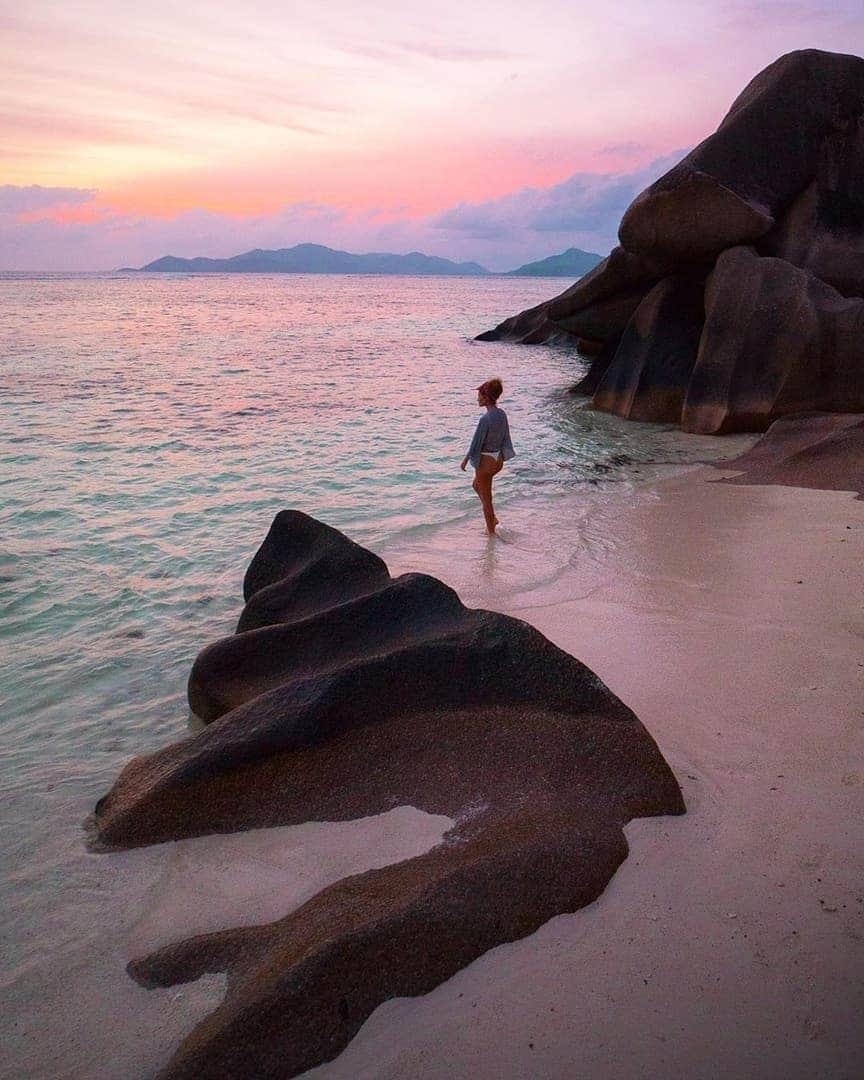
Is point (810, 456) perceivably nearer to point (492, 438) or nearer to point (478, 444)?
point (492, 438)

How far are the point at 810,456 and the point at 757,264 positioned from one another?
12.6 ft

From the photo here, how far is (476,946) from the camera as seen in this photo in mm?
2814

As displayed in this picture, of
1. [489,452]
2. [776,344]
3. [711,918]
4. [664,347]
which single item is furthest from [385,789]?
[664,347]

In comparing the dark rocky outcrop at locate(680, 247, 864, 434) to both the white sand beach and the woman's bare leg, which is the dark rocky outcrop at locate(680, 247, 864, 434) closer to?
the woman's bare leg

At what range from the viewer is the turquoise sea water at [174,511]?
15.0ft

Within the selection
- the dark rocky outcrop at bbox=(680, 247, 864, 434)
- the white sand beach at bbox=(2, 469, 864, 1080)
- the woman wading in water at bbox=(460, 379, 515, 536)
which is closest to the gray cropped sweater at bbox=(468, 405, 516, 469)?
the woman wading in water at bbox=(460, 379, 515, 536)

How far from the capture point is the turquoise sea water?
180 inches

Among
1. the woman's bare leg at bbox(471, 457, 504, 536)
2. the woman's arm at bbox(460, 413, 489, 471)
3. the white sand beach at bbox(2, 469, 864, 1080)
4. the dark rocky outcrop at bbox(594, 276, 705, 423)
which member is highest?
the dark rocky outcrop at bbox(594, 276, 705, 423)

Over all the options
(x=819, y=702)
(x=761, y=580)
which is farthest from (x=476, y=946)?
(x=761, y=580)

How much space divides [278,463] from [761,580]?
7.46m

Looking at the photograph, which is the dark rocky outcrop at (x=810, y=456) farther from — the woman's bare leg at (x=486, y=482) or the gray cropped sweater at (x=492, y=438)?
the woman's bare leg at (x=486, y=482)

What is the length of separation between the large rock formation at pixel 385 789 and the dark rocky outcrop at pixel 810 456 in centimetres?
639

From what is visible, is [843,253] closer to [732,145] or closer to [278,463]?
[732,145]

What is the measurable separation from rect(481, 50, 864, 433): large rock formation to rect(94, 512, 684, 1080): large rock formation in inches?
367
